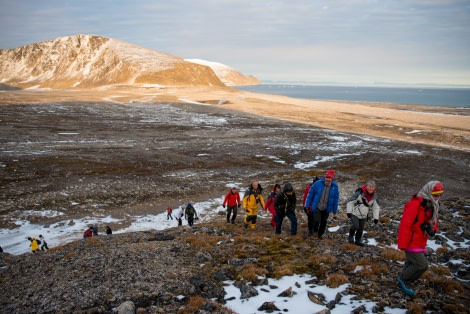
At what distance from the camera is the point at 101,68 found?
17162 centimetres

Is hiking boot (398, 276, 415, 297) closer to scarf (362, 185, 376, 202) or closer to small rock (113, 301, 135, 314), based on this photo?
scarf (362, 185, 376, 202)

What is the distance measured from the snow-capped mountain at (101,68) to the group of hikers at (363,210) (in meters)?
150

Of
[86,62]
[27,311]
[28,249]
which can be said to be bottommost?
[28,249]

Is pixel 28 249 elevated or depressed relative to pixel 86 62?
depressed

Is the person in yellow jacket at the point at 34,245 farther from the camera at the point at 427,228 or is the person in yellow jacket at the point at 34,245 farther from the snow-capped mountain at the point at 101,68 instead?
the snow-capped mountain at the point at 101,68

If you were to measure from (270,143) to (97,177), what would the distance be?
25939 mm

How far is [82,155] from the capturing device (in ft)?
124

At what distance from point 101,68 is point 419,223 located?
18765cm

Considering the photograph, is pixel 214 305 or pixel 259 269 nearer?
pixel 214 305

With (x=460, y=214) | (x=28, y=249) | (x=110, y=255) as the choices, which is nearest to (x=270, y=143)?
(x=460, y=214)

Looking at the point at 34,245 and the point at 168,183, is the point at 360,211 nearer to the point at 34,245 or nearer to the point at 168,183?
the point at 34,245

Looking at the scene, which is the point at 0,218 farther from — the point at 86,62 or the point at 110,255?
the point at 86,62

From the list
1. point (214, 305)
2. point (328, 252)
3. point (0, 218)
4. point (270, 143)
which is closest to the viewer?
point (214, 305)

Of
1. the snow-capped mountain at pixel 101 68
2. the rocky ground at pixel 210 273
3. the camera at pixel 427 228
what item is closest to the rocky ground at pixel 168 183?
the rocky ground at pixel 210 273
